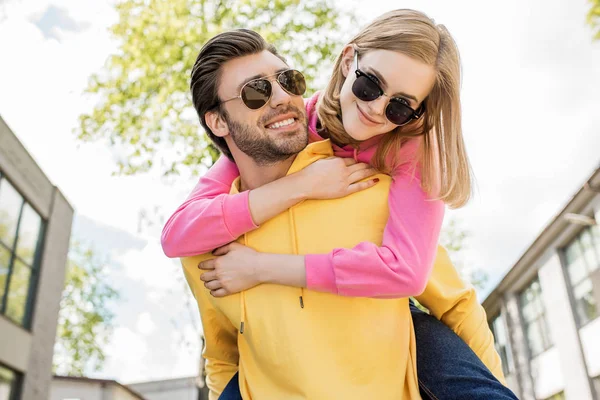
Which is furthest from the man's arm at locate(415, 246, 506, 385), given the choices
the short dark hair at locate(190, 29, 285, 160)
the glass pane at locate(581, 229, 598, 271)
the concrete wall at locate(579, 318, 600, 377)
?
the concrete wall at locate(579, 318, 600, 377)

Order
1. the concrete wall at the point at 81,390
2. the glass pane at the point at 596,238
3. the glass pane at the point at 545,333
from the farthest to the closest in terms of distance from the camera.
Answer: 1. the glass pane at the point at 545,333
2. the concrete wall at the point at 81,390
3. the glass pane at the point at 596,238

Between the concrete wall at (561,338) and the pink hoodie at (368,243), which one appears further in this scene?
the concrete wall at (561,338)

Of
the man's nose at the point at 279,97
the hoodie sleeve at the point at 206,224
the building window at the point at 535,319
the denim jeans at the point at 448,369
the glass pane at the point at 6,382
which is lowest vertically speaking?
the denim jeans at the point at 448,369

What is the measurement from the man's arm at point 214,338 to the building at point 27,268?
1206cm

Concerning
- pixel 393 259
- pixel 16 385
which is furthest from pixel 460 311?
pixel 16 385

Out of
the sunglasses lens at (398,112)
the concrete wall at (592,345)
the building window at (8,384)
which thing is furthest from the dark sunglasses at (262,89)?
the concrete wall at (592,345)

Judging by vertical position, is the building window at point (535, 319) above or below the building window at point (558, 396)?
above

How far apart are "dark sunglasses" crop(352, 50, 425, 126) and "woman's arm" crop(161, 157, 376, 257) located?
0.24 meters

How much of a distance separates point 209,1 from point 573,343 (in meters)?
14.1

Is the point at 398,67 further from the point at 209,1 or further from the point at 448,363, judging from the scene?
the point at 209,1

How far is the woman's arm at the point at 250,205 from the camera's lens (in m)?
2.55

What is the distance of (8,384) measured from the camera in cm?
1393

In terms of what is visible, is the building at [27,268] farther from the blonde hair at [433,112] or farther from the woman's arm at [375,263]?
the blonde hair at [433,112]

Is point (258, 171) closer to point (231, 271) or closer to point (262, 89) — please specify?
point (262, 89)
